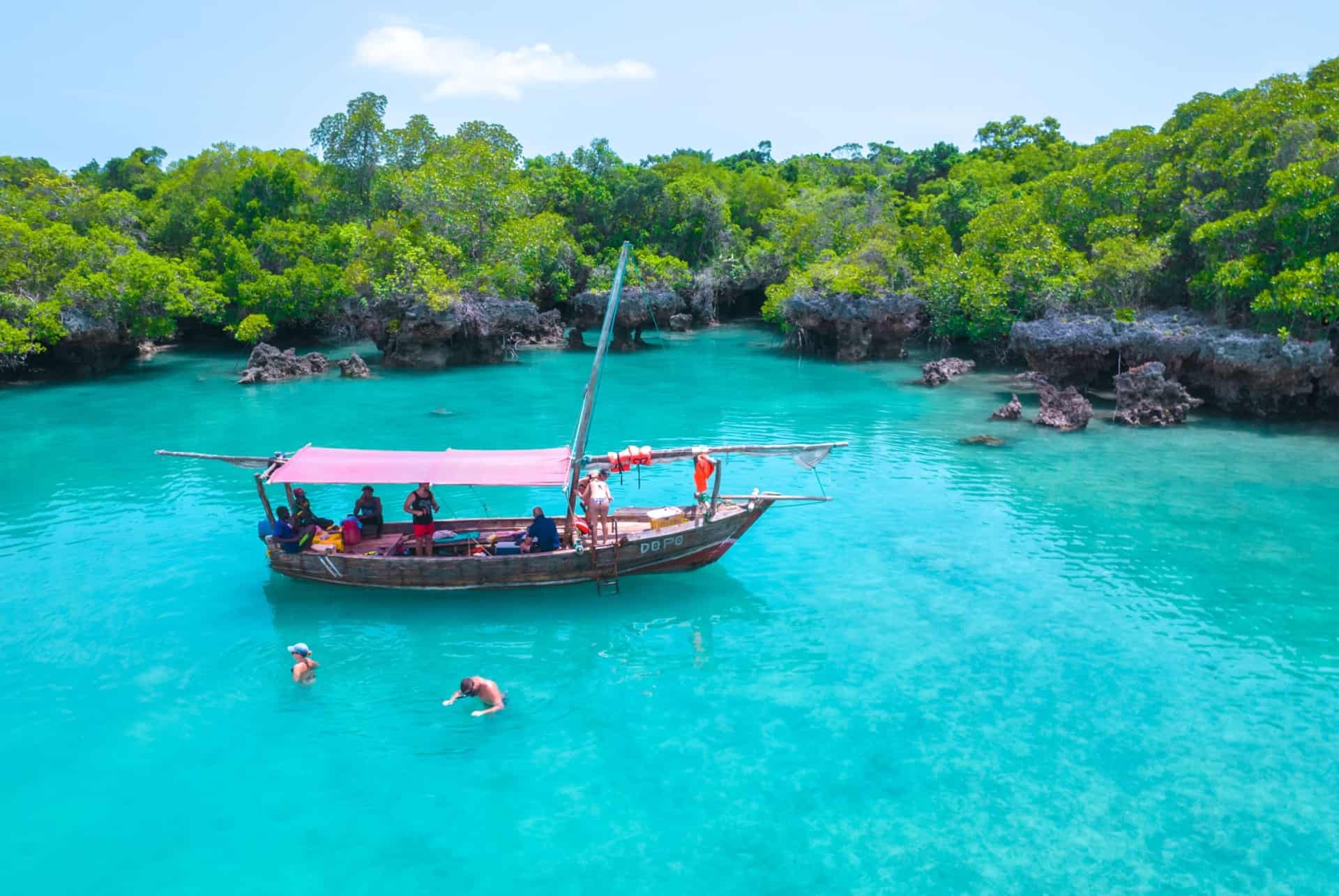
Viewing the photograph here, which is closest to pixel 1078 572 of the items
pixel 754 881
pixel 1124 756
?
pixel 1124 756

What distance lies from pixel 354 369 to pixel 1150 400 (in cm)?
3202

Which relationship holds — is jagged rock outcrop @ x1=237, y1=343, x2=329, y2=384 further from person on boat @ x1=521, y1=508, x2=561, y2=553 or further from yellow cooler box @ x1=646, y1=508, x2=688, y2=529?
yellow cooler box @ x1=646, y1=508, x2=688, y2=529

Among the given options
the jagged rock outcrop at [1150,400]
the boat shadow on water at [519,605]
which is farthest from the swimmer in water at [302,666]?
the jagged rock outcrop at [1150,400]

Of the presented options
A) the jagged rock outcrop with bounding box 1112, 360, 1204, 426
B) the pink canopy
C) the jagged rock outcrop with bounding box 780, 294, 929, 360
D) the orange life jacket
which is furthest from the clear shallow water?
the jagged rock outcrop with bounding box 780, 294, 929, 360

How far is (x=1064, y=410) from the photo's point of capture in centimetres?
2858

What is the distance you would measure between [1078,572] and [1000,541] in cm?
188

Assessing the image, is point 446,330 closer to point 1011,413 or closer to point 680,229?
point 680,229

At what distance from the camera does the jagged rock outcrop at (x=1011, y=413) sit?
29672mm

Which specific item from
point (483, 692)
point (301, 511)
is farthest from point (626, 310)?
point (483, 692)

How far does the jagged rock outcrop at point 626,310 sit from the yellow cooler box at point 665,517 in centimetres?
2931

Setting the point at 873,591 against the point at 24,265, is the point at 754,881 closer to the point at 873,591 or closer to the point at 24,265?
the point at 873,591

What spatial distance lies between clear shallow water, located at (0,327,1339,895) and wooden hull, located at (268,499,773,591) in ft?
1.62

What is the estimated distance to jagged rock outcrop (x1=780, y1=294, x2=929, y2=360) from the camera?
41.2 metres

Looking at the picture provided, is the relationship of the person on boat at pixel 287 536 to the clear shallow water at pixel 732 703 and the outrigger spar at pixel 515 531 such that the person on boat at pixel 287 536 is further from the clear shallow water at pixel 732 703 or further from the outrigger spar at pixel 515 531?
the clear shallow water at pixel 732 703
